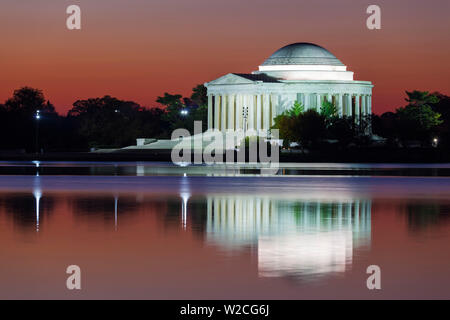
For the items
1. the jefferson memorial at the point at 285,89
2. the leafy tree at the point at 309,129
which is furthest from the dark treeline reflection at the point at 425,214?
the jefferson memorial at the point at 285,89

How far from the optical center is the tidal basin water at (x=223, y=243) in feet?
63.4

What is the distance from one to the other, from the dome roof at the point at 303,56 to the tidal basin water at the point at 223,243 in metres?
127

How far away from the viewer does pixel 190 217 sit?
1281 inches

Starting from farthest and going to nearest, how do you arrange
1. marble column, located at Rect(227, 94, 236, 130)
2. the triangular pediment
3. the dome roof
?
the dome roof
marble column, located at Rect(227, 94, 236, 130)
the triangular pediment

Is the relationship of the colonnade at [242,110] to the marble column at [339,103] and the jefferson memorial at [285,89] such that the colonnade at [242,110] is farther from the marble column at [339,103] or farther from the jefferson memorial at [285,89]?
the marble column at [339,103]

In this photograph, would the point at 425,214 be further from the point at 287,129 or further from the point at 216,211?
the point at 287,129

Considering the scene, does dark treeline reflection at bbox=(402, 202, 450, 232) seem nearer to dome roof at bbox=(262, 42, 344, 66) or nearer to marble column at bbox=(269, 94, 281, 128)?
marble column at bbox=(269, 94, 281, 128)

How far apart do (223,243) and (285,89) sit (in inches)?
5646

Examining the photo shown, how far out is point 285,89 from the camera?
16812cm

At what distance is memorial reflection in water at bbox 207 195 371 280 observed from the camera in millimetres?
22281

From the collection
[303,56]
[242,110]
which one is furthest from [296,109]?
[303,56]

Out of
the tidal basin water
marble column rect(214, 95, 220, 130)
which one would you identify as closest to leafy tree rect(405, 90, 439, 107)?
marble column rect(214, 95, 220, 130)
